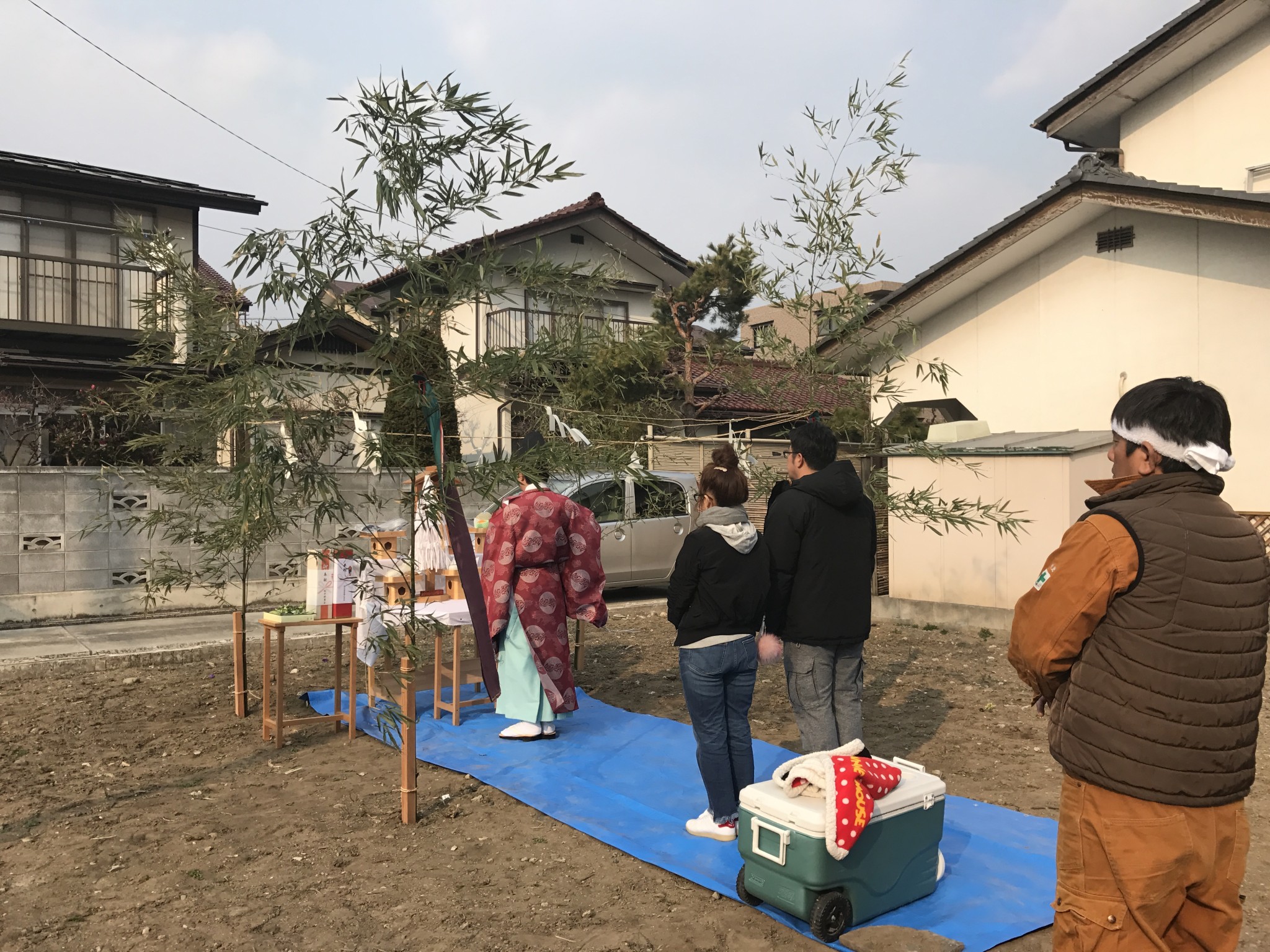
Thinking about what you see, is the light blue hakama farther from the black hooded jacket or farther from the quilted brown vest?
the quilted brown vest

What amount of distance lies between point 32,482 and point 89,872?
6.90 m

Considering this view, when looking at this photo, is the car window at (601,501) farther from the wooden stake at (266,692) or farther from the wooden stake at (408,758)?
the wooden stake at (408,758)

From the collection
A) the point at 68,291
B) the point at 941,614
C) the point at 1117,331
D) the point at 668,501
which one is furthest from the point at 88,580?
the point at 1117,331

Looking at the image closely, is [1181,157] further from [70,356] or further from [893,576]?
[70,356]

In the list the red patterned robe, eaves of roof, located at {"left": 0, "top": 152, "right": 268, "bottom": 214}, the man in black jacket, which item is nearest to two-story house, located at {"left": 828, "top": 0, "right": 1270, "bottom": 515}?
the red patterned robe

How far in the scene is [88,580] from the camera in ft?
31.6

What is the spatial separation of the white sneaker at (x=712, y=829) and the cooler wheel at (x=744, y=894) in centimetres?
55

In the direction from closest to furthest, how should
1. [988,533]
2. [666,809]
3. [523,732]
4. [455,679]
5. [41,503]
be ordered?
1. [666,809]
2. [523,732]
3. [455,679]
4. [988,533]
5. [41,503]

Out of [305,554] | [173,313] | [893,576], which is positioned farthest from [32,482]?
[893,576]

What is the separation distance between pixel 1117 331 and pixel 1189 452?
28.5 ft

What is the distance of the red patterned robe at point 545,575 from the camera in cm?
559

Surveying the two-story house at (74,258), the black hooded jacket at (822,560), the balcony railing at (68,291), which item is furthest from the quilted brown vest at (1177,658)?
the balcony railing at (68,291)

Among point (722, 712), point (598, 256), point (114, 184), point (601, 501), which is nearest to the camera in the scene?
point (722, 712)

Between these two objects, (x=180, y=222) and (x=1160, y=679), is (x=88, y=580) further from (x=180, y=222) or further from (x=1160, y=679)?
(x=1160, y=679)
